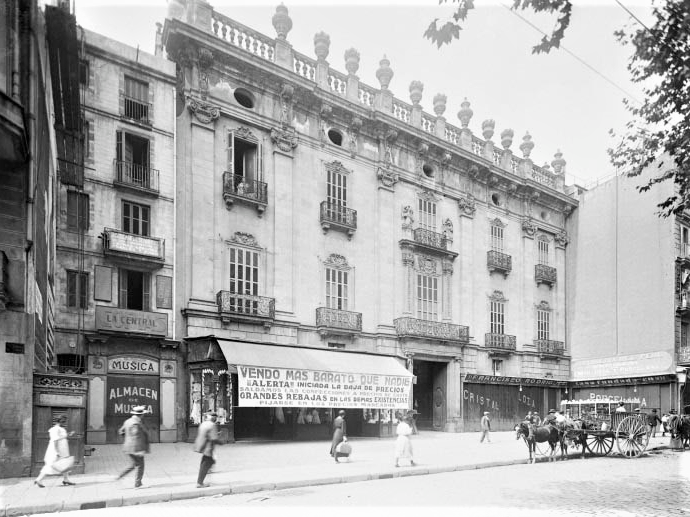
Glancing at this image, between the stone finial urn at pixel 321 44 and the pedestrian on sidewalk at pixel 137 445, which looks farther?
the stone finial urn at pixel 321 44

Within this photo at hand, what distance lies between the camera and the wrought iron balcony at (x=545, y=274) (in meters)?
38.9

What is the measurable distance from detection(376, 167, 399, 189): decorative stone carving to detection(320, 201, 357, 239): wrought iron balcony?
8.16 feet

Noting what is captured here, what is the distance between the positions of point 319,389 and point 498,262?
15.4m

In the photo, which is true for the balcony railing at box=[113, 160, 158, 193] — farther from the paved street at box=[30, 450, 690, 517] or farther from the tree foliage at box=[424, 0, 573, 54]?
the tree foliage at box=[424, 0, 573, 54]

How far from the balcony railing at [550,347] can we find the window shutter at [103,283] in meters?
25.2

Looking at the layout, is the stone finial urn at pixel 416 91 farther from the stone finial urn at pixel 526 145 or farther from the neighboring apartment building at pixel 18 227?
the neighboring apartment building at pixel 18 227

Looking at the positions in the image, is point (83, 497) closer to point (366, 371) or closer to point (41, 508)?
point (41, 508)

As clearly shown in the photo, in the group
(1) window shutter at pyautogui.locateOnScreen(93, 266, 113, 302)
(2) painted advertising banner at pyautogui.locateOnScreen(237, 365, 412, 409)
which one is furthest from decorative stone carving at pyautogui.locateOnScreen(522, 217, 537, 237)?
(1) window shutter at pyautogui.locateOnScreen(93, 266, 113, 302)

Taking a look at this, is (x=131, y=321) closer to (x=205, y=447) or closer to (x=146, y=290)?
(x=146, y=290)

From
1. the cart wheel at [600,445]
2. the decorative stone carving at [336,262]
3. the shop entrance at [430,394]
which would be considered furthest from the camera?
the shop entrance at [430,394]

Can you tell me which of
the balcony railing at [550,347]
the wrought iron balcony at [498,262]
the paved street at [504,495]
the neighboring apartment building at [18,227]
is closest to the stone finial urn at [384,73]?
the wrought iron balcony at [498,262]

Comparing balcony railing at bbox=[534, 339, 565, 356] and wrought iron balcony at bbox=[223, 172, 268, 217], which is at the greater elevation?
wrought iron balcony at bbox=[223, 172, 268, 217]

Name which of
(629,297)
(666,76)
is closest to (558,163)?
(629,297)

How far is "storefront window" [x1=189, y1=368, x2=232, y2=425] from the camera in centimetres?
2278
